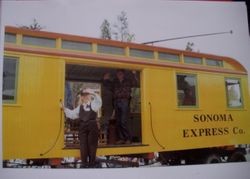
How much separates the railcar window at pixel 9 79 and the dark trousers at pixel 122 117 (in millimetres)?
481

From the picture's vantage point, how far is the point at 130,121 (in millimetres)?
1593

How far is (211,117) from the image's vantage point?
5.64 feet

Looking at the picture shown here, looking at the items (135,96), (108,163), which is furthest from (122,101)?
(108,163)

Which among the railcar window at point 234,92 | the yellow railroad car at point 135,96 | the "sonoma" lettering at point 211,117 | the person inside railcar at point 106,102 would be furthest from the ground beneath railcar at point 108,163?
the railcar window at point 234,92

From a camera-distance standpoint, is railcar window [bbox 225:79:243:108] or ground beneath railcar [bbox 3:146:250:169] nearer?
ground beneath railcar [bbox 3:146:250:169]

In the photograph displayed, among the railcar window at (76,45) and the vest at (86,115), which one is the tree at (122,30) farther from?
the vest at (86,115)

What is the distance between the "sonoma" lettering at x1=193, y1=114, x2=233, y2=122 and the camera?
1705mm

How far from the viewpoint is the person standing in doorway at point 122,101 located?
1.58 meters

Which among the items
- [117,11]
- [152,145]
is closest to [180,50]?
[117,11]

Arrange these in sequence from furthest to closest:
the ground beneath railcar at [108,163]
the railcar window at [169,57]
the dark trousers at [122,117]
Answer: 1. the railcar window at [169,57]
2. the dark trousers at [122,117]
3. the ground beneath railcar at [108,163]

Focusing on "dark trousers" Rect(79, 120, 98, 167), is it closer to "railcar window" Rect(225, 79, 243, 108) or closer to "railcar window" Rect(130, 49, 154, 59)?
"railcar window" Rect(130, 49, 154, 59)

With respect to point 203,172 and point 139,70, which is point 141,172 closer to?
point 203,172

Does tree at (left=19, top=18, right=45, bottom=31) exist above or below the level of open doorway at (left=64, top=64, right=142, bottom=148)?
above

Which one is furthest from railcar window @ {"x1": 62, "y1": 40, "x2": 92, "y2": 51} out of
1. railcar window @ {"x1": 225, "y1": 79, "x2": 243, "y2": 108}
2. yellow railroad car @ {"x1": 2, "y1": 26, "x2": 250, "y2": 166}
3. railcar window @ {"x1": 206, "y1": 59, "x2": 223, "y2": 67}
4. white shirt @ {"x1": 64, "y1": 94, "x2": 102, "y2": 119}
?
railcar window @ {"x1": 225, "y1": 79, "x2": 243, "y2": 108}
